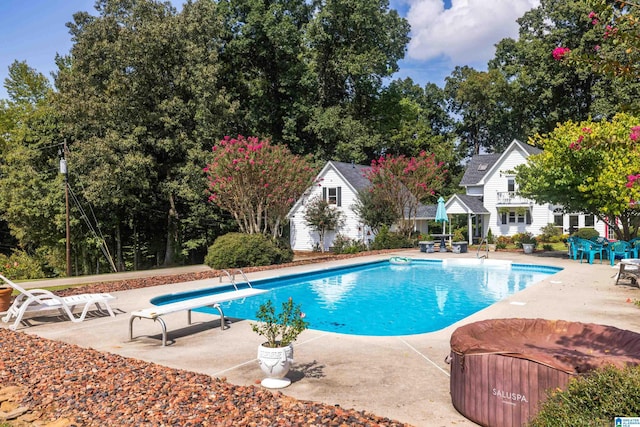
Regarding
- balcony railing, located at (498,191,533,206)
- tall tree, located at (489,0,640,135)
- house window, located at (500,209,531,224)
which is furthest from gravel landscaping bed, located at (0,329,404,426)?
tall tree, located at (489,0,640,135)

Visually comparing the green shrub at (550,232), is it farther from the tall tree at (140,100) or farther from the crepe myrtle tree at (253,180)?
the tall tree at (140,100)

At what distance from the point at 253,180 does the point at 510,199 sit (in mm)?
24194

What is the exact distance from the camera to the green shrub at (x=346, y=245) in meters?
28.5

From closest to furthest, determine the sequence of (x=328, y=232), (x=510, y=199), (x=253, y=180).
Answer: (x=253, y=180)
(x=328, y=232)
(x=510, y=199)

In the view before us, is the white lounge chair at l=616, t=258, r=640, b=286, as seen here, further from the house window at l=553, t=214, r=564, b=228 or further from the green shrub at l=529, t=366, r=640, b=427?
the house window at l=553, t=214, r=564, b=228

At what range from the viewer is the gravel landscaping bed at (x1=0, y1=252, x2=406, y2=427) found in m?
4.50

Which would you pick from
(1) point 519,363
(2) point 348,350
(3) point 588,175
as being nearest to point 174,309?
(2) point 348,350

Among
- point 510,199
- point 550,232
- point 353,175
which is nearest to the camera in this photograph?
point 353,175

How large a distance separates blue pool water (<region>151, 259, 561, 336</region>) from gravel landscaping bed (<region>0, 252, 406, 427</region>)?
18.1 feet

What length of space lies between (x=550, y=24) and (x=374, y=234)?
29118 millimetres

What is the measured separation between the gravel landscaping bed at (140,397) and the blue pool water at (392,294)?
552cm

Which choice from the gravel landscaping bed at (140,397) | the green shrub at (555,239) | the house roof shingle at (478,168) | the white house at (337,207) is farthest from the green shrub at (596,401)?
the house roof shingle at (478,168)

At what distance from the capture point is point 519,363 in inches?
165

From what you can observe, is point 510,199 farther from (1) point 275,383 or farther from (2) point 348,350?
(1) point 275,383
